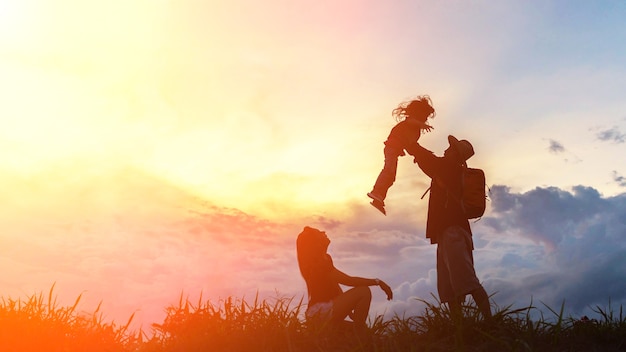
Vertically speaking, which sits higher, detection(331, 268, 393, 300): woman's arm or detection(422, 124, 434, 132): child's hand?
detection(422, 124, 434, 132): child's hand

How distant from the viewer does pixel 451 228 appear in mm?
7637

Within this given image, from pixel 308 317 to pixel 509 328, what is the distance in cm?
230

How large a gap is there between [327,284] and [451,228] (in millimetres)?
1696

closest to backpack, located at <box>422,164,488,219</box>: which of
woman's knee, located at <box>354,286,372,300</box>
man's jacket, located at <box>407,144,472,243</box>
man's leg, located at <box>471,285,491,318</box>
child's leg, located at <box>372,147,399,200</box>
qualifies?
man's jacket, located at <box>407,144,472,243</box>

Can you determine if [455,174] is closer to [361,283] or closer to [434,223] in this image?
[434,223]

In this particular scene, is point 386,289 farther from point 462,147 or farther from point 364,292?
point 462,147

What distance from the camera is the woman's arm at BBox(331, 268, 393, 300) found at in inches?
295

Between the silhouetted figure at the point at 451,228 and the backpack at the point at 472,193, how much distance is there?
68 millimetres

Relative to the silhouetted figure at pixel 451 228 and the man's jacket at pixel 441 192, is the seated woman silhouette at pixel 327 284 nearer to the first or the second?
the silhouetted figure at pixel 451 228

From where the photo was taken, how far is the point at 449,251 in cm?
753

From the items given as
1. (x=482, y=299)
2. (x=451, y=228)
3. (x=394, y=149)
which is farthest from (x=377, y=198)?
(x=482, y=299)

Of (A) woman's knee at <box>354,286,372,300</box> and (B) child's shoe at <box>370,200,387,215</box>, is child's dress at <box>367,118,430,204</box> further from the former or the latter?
(A) woman's knee at <box>354,286,372,300</box>

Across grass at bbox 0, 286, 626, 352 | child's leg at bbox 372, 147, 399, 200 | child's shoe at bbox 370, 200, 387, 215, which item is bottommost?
grass at bbox 0, 286, 626, 352

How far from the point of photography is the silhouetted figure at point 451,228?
7.41 meters
